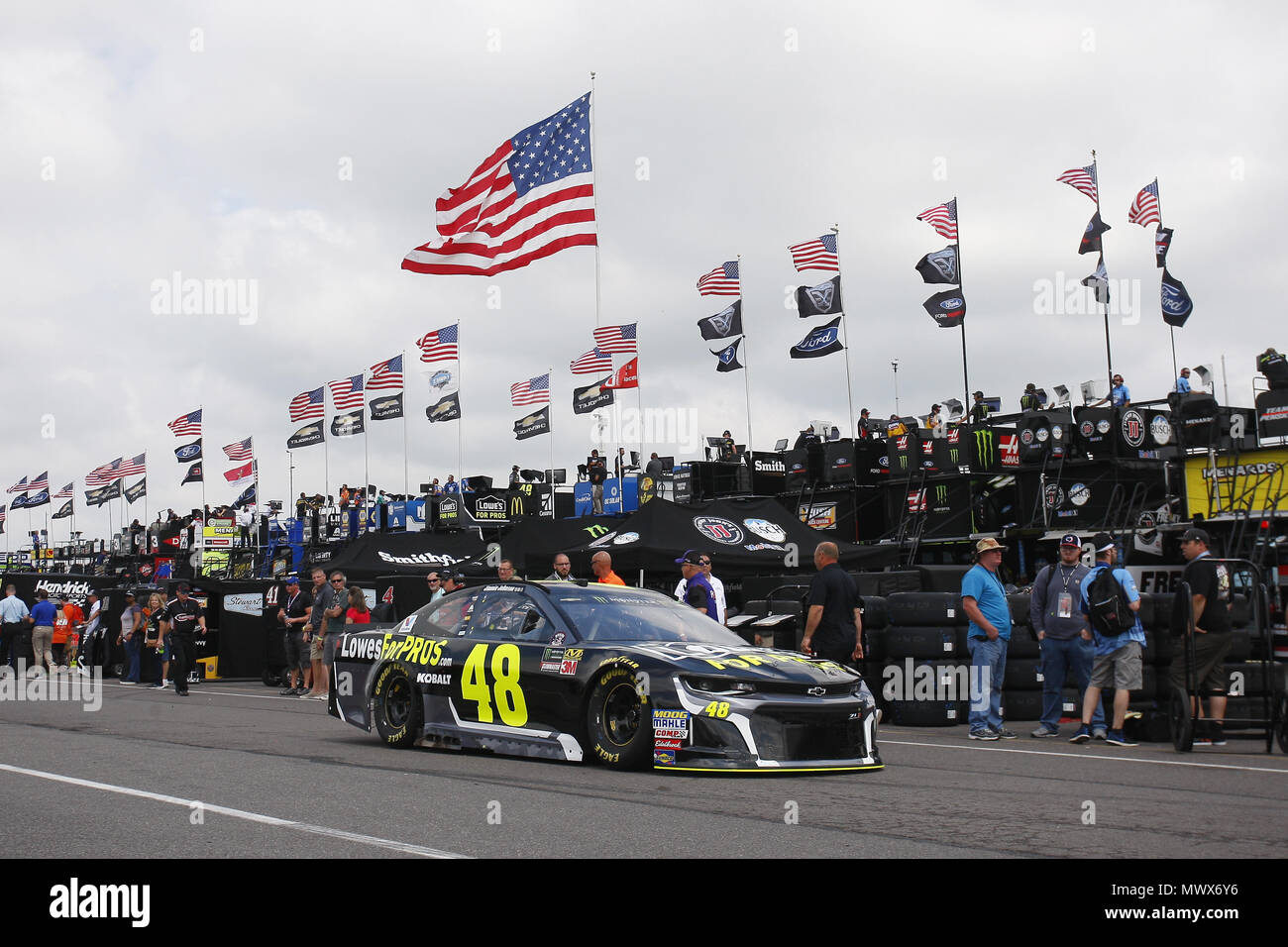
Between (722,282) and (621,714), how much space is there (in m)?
24.1

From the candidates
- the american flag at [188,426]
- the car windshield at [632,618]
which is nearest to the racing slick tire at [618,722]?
the car windshield at [632,618]

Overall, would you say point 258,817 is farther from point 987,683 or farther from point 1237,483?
point 1237,483

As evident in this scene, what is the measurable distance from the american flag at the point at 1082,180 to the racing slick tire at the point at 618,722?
21303 mm

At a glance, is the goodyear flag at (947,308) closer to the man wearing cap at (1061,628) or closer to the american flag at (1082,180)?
the american flag at (1082,180)

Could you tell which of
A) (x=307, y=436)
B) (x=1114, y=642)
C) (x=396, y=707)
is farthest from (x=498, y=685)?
(x=307, y=436)

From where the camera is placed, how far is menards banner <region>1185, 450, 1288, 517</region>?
18016 millimetres

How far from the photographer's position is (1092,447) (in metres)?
21.5

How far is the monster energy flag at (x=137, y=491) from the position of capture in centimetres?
5212

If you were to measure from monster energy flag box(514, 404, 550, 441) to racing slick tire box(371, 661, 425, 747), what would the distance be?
26477 mm

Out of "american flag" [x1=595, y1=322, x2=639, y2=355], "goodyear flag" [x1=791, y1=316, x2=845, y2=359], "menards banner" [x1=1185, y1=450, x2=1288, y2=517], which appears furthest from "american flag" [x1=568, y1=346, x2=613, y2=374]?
"menards banner" [x1=1185, y1=450, x2=1288, y2=517]
